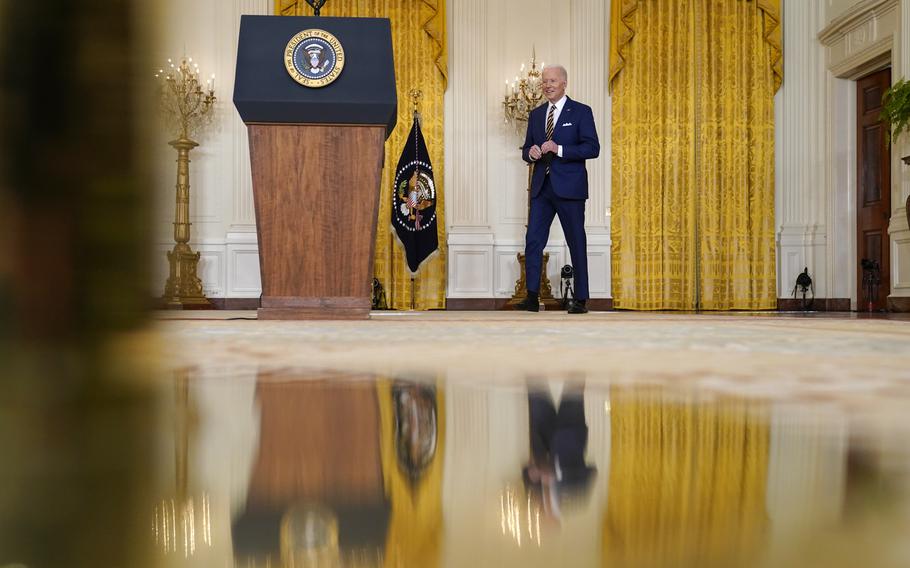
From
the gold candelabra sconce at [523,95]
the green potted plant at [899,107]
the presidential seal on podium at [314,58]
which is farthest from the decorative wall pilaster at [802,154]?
the presidential seal on podium at [314,58]

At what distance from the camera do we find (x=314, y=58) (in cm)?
271

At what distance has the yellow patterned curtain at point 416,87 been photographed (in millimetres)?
6727

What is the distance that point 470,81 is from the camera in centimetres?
692

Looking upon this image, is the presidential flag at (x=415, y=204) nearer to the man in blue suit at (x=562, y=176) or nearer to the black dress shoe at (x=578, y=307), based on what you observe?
the man in blue suit at (x=562, y=176)

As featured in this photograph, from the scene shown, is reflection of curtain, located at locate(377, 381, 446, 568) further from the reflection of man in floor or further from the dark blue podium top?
the dark blue podium top

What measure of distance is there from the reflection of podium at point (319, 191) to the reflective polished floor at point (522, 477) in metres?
2.23

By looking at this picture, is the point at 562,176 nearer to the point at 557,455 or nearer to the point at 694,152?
the point at 694,152

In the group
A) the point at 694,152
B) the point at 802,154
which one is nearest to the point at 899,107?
the point at 802,154

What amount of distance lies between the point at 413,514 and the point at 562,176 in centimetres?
439

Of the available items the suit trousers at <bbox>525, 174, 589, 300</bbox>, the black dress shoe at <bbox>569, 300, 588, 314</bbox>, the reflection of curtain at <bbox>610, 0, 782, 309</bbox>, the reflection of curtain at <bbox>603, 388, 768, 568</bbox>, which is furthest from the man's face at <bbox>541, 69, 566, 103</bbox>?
the reflection of curtain at <bbox>603, 388, 768, 568</bbox>

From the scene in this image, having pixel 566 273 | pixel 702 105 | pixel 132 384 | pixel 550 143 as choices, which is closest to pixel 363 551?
pixel 132 384

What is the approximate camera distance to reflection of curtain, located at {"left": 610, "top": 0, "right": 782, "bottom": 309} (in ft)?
23.1

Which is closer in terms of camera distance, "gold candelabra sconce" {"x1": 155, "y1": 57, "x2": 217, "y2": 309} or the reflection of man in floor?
the reflection of man in floor

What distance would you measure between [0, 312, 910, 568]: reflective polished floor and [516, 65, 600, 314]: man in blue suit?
12.9 ft
